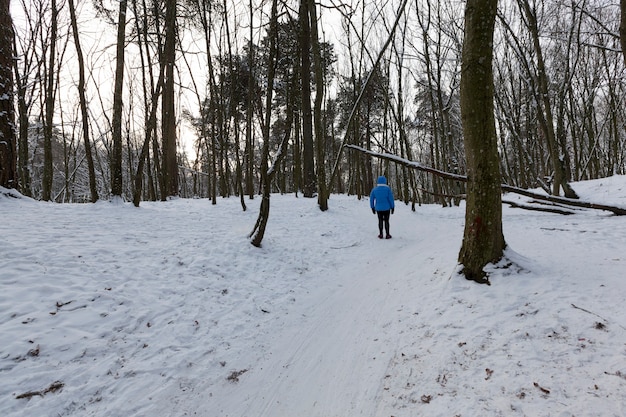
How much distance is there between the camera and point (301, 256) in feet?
22.6

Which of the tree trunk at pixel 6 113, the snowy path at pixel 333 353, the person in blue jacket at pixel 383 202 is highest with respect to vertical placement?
the tree trunk at pixel 6 113

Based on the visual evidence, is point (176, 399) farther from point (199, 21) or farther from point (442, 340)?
point (199, 21)

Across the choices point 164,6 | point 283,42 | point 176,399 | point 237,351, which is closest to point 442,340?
point 237,351

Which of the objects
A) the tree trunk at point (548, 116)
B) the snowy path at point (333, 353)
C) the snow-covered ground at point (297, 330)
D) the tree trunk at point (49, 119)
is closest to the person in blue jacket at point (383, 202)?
the snow-covered ground at point (297, 330)

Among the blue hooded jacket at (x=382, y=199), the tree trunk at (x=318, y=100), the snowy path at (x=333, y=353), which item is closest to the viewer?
the snowy path at (x=333, y=353)

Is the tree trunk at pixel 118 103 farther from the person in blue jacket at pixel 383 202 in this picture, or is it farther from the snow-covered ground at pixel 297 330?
the person in blue jacket at pixel 383 202

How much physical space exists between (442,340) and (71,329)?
3836 mm

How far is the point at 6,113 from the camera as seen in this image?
7121 millimetres

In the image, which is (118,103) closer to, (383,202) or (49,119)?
(49,119)

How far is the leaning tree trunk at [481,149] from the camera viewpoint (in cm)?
377

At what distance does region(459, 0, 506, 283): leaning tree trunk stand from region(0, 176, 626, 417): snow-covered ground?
323 mm

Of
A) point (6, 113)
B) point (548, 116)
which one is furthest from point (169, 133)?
point (548, 116)

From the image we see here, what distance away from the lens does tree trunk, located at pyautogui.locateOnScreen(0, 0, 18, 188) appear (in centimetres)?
704

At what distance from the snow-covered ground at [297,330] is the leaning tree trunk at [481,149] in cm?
32
